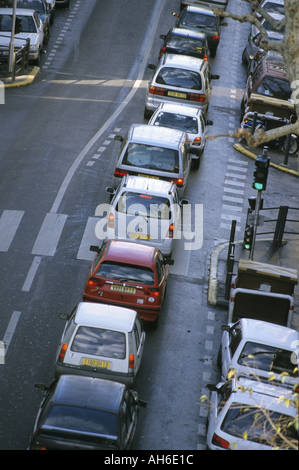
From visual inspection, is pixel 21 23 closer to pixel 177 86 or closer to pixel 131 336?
pixel 177 86

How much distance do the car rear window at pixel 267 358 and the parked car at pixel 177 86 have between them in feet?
46.3

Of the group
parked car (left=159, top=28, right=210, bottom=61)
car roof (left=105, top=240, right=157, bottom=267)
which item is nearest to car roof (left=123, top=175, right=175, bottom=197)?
car roof (left=105, top=240, right=157, bottom=267)

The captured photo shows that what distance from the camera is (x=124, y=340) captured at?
11703 millimetres

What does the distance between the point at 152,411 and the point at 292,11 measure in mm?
6642

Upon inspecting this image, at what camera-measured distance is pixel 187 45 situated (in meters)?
29.6

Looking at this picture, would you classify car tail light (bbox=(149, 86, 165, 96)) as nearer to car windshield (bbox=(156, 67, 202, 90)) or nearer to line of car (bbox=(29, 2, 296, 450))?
car windshield (bbox=(156, 67, 202, 90))

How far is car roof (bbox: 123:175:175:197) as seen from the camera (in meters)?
16.5

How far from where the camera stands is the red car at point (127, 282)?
45.1ft

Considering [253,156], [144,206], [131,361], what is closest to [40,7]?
[253,156]

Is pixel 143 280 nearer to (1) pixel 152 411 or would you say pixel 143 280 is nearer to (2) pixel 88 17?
(1) pixel 152 411

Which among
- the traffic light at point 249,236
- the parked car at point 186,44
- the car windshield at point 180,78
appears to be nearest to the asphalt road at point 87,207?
the traffic light at point 249,236

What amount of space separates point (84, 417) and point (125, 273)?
186 inches

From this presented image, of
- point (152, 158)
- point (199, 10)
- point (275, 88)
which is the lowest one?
point (199, 10)
